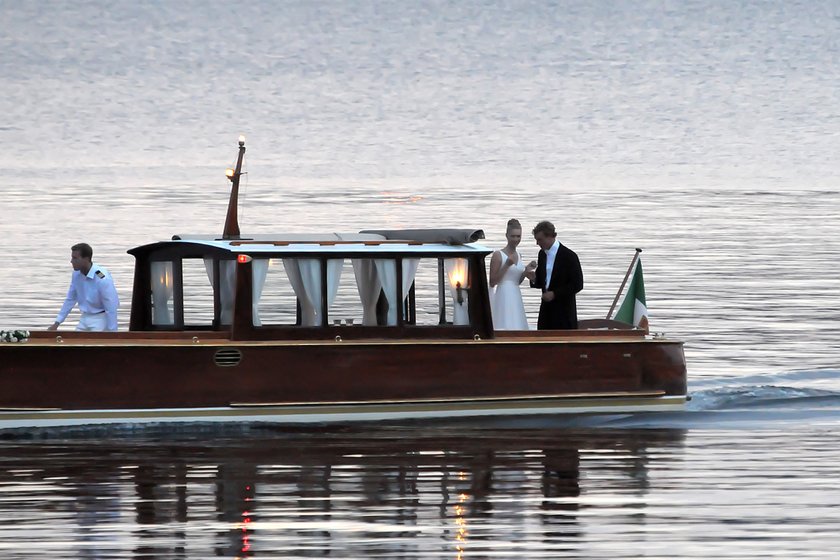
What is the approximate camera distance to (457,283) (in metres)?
19.8

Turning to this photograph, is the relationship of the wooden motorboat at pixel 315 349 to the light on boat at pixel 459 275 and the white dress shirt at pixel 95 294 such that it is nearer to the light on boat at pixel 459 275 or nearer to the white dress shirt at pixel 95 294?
the light on boat at pixel 459 275

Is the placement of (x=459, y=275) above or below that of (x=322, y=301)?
Result: above

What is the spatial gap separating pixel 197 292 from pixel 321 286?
4.04 ft

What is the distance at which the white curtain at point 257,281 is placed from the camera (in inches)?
754

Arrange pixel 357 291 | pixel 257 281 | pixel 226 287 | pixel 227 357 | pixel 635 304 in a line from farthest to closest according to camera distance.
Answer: pixel 635 304, pixel 357 291, pixel 226 287, pixel 257 281, pixel 227 357

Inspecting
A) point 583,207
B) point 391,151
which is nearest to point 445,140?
point 391,151

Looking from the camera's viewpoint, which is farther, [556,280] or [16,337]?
[556,280]

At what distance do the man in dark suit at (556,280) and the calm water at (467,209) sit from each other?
3.75 feet

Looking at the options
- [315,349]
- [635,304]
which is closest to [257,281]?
[315,349]

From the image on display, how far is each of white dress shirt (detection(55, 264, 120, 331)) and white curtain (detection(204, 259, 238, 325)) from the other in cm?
111

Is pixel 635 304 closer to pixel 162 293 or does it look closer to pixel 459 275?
pixel 459 275

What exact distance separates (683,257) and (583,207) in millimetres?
20392

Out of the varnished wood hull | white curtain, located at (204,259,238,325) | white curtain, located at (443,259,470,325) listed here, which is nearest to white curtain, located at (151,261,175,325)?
white curtain, located at (204,259,238,325)

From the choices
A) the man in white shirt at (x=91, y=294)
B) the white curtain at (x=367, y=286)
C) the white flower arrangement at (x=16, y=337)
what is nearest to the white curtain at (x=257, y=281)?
the white curtain at (x=367, y=286)
